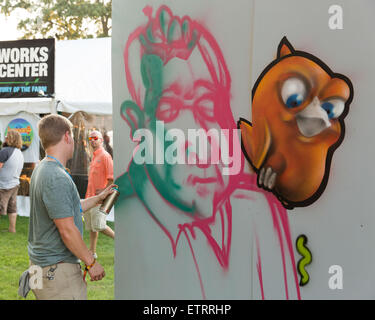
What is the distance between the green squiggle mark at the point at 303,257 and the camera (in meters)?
2.72

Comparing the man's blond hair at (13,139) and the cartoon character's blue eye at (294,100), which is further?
the man's blond hair at (13,139)

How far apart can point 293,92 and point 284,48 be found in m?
0.26

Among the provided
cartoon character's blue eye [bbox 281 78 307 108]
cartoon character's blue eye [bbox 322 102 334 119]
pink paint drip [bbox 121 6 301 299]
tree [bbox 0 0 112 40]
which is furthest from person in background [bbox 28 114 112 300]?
tree [bbox 0 0 112 40]

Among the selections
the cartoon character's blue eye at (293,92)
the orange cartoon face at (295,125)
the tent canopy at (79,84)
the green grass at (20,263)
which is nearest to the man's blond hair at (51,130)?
the orange cartoon face at (295,125)

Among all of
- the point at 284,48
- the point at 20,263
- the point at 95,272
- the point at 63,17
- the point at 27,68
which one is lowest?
the point at 20,263

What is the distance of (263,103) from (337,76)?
1.47 feet

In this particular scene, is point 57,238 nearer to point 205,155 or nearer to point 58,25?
point 205,155

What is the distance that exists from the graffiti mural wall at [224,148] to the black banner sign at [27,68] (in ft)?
20.5

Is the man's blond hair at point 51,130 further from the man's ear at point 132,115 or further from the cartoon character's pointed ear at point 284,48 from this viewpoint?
the cartoon character's pointed ear at point 284,48

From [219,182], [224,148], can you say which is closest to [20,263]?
[219,182]

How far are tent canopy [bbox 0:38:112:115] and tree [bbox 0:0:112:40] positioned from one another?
13320 millimetres

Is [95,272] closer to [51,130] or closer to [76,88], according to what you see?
[51,130]

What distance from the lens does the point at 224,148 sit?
116 inches

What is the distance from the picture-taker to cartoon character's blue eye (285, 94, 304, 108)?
9.08 feet
